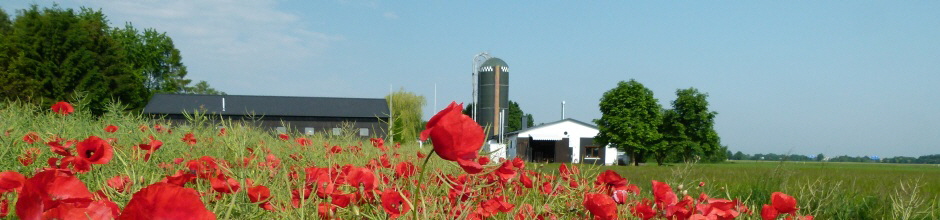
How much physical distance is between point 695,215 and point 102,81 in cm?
3387

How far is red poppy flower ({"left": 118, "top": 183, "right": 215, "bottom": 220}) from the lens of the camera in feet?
2.58

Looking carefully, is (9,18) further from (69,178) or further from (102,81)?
(69,178)

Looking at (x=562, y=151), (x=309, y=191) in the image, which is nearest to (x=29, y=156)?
(x=309, y=191)

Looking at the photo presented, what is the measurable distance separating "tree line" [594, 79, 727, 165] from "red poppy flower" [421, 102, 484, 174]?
144 ft

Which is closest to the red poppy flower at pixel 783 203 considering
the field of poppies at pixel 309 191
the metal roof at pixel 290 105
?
the field of poppies at pixel 309 191

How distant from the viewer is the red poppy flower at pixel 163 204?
79 cm

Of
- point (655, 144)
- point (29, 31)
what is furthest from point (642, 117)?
point (29, 31)

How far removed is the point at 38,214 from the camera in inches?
40.4

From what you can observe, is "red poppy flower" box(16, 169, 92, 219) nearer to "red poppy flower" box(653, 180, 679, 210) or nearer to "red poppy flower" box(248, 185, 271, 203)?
"red poppy flower" box(248, 185, 271, 203)

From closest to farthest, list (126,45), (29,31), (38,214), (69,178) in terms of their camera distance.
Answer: (38,214), (69,178), (29,31), (126,45)

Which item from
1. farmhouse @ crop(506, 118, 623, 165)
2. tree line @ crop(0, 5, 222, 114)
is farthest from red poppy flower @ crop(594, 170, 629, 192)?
farmhouse @ crop(506, 118, 623, 165)

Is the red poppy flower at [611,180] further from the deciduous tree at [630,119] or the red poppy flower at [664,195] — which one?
the deciduous tree at [630,119]

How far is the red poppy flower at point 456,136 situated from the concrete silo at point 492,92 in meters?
32.8

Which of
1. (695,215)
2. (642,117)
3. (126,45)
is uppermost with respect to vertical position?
(126,45)
